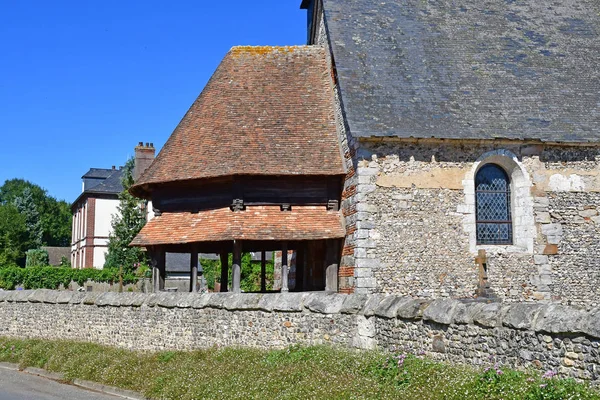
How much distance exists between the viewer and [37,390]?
1194cm

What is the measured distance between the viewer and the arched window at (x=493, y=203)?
16.3 m

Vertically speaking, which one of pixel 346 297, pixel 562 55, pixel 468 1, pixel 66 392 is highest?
pixel 468 1

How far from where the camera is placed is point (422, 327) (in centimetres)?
886

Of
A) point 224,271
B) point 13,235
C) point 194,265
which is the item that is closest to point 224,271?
point 224,271

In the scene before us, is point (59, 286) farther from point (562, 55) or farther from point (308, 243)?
point (562, 55)

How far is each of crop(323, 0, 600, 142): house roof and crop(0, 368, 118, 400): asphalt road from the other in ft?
25.4

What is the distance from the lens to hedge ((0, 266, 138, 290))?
38.8 metres

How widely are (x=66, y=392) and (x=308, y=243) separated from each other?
8.42 meters

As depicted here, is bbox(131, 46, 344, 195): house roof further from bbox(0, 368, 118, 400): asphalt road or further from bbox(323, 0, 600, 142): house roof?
bbox(0, 368, 118, 400): asphalt road

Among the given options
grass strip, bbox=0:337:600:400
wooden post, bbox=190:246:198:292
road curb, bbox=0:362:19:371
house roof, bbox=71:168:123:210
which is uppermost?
house roof, bbox=71:168:123:210

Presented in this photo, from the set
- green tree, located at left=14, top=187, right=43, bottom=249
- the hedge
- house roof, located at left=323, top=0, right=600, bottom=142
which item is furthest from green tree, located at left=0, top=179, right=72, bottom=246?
house roof, located at left=323, top=0, right=600, bottom=142

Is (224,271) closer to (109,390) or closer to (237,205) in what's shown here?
(237,205)

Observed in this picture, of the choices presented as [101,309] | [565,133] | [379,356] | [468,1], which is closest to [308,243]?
[101,309]

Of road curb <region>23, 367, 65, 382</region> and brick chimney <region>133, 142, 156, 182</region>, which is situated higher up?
brick chimney <region>133, 142, 156, 182</region>
